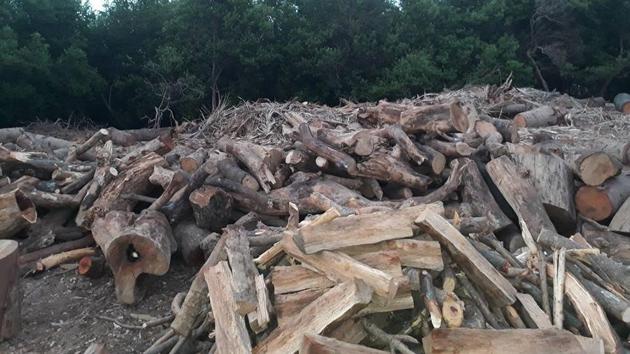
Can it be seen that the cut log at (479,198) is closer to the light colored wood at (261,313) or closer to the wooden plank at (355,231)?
the wooden plank at (355,231)

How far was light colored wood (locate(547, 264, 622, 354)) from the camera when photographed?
2.58 m

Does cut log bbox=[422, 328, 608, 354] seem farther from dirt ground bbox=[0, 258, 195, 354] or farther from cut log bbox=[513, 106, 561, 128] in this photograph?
cut log bbox=[513, 106, 561, 128]

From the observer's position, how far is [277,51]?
16.7m

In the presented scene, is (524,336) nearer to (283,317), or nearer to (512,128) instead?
(283,317)

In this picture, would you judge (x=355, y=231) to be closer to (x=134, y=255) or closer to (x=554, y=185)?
(x=134, y=255)

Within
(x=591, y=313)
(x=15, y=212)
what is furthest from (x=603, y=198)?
(x=15, y=212)

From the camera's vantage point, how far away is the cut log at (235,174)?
531 centimetres

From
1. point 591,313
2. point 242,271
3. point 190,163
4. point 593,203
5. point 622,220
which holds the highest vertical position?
point 190,163

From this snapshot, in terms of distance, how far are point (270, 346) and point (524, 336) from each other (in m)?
1.07

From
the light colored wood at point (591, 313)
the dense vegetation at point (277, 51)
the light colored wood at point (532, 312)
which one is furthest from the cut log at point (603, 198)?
the dense vegetation at point (277, 51)

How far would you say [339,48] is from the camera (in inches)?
673

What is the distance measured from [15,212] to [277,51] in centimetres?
1243

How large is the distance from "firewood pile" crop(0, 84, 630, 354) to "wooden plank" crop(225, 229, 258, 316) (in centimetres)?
1

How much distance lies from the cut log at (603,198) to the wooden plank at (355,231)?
2780 mm
